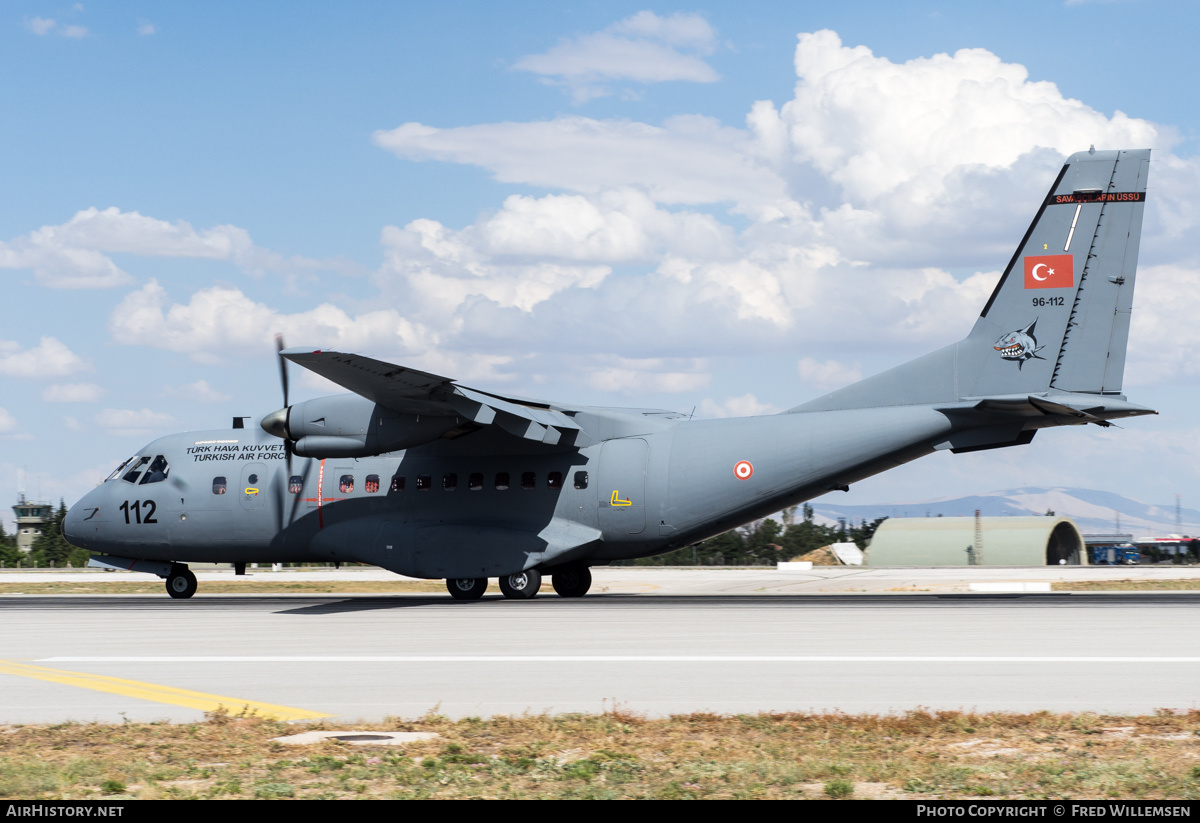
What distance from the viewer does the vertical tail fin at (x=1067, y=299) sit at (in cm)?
2223

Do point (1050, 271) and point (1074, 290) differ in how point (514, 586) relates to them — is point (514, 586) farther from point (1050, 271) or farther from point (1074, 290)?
point (1074, 290)

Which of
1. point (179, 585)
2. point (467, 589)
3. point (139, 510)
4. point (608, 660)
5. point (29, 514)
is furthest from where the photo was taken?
point (29, 514)

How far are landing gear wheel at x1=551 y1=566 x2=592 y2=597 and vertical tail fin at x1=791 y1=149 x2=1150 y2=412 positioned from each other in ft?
29.6

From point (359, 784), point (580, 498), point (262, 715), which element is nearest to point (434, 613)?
point (580, 498)

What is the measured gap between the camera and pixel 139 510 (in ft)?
89.9

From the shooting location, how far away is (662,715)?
9.55 meters

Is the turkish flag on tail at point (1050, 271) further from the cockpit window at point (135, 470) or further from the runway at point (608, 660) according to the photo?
the cockpit window at point (135, 470)

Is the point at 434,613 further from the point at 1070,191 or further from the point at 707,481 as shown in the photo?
the point at 1070,191

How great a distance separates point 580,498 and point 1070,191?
12.4m

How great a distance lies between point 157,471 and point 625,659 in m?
18.6

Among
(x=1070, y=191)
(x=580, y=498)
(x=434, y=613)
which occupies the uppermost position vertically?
(x=1070, y=191)

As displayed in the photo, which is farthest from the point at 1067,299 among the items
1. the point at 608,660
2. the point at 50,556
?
the point at 50,556

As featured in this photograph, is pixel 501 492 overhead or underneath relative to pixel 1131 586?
overhead
